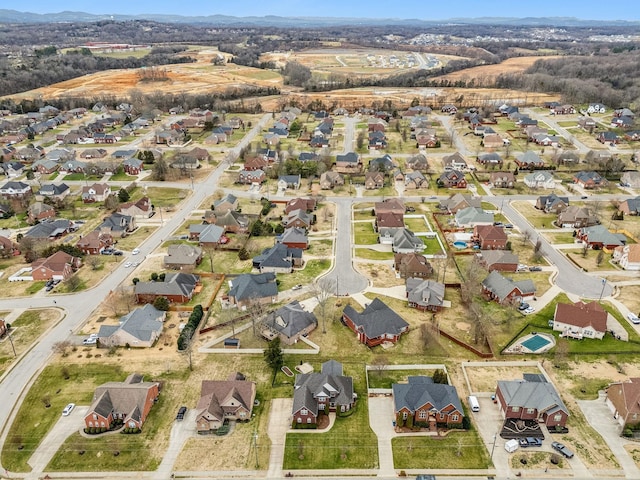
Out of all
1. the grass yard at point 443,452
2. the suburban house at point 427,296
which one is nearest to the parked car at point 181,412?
the grass yard at point 443,452

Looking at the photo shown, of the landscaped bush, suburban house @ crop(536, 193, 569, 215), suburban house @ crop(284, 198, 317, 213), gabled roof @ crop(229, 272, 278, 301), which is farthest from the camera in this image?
suburban house @ crop(284, 198, 317, 213)

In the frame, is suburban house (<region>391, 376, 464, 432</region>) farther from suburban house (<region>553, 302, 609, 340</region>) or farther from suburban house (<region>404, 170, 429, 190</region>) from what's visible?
suburban house (<region>404, 170, 429, 190</region>)

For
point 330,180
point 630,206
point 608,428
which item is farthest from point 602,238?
point 330,180

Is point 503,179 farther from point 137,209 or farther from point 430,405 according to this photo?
point 137,209

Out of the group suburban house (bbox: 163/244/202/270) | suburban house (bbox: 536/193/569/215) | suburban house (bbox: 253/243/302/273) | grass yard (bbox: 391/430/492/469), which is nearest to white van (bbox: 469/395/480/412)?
grass yard (bbox: 391/430/492/469)

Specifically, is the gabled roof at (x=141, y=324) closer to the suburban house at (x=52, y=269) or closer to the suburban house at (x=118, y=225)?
the suburban house at (x=52, y=269)

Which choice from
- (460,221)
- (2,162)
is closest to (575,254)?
(460,221)

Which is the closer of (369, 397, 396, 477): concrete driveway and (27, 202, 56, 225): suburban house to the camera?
(369, 397, 396, 477): concrete driveway
